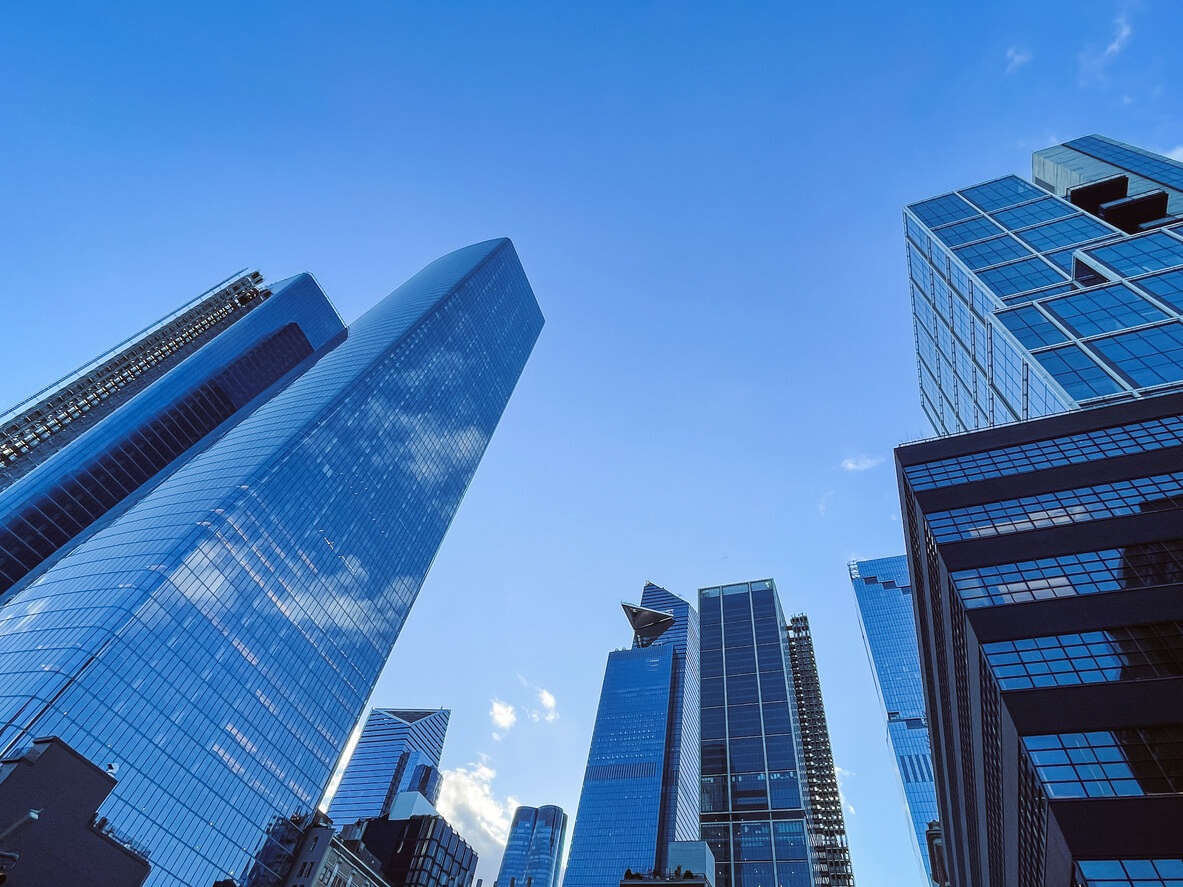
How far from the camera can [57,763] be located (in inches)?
1515

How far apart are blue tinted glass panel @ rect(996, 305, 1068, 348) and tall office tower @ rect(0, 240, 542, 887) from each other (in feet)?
333

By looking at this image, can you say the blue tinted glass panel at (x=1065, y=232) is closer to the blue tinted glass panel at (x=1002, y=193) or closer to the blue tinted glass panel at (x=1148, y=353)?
the blue tinted glass panel at (x=1002, y=193)

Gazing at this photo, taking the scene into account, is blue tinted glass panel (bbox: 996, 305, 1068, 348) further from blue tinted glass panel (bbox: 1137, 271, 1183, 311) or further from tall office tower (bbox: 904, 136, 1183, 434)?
blue tinted glass panel (bbox: 1137, 271, 1183, 311)

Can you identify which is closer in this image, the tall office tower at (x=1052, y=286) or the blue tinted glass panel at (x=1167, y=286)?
the tall office tower at (x=1052, y=286)

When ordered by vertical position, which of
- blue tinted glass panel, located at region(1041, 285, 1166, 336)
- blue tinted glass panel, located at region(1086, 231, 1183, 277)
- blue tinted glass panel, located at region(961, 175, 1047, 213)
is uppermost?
blue tinted glass panel, located at region(961, 175, 1047, 213)

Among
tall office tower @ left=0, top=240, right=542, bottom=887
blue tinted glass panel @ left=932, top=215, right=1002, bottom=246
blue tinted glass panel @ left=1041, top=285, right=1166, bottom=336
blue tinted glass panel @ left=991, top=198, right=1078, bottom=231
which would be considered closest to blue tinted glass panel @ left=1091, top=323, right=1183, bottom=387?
blue tinted glass panel @ left=1041, top=285, right=1166, bottom=336

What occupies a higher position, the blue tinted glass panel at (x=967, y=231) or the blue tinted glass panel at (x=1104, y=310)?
the blue tinted glass panel at (x=967, y=231)

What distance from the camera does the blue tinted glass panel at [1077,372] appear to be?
191ft

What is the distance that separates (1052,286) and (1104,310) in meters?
8.65

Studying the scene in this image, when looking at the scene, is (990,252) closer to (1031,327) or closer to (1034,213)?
(1034,213)

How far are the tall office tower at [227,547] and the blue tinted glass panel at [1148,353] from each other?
10452 centimetres

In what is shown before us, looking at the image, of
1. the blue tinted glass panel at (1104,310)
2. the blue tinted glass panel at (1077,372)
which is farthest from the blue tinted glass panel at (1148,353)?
the blue tinted glass panel at (1104,310)

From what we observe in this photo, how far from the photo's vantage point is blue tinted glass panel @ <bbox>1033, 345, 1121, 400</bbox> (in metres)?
58.1

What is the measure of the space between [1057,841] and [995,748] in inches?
392
